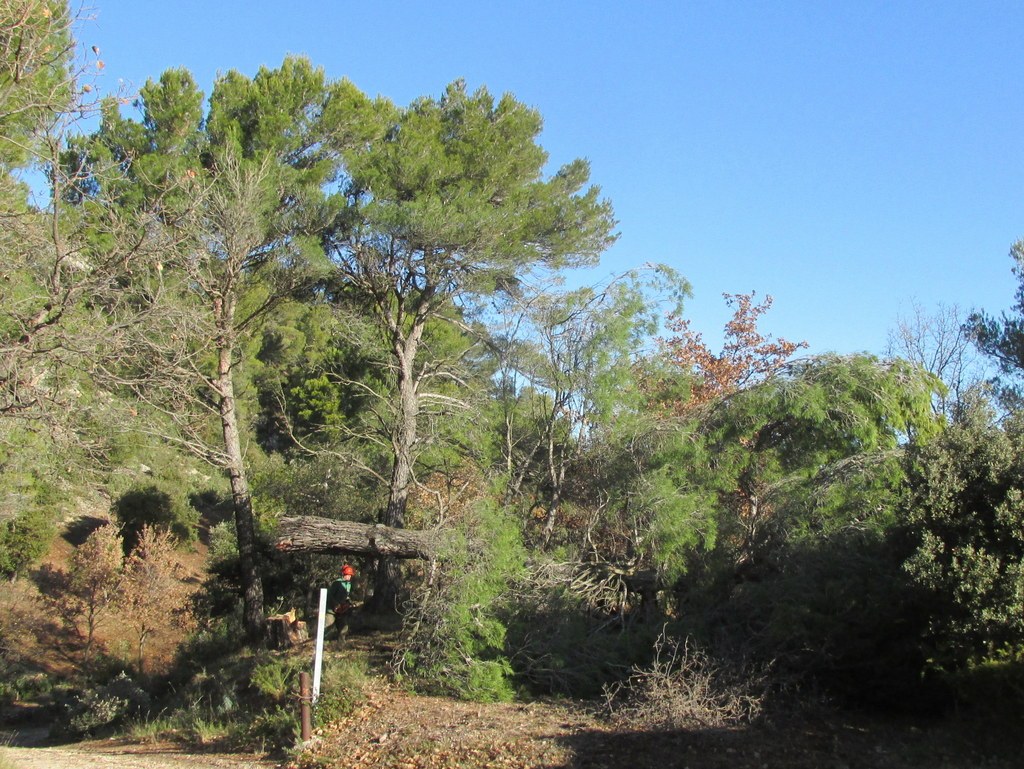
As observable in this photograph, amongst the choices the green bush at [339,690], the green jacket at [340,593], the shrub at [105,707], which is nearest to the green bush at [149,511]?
the shrub at [105,707]

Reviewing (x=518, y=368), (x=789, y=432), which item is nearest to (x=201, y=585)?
(x=518, y=368)

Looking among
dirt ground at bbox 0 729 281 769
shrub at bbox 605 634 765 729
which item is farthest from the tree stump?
shrub at bbox 605 634 765 729

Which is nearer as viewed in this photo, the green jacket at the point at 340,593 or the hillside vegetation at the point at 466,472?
the hillside vegetation at the point at 466,472

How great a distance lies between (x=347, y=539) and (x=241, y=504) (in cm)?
439

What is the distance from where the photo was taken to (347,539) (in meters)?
13.1

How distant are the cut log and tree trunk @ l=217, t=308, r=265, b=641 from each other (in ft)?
12.8

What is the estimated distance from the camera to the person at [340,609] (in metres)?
13.8

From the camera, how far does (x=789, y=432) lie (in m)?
13.0

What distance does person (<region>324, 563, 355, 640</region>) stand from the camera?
13.8m

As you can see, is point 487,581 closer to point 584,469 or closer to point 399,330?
point 584,469

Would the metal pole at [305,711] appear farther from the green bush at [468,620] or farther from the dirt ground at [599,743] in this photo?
the green bush at [468,620]

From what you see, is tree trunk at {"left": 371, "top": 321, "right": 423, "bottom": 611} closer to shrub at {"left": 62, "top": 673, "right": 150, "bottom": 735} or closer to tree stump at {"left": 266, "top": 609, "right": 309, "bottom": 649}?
tree stump at {"left": 266, "top": 609, "right": 309, "bottom": 649}

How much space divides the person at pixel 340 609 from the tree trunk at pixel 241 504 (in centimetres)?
198

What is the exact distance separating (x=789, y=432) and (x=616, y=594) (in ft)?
11.3
